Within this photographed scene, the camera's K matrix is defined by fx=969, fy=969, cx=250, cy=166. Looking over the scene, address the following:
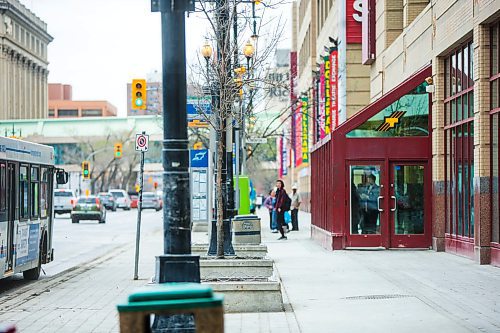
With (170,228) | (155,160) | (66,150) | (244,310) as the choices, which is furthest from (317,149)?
(155,160)

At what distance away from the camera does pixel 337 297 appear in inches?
566

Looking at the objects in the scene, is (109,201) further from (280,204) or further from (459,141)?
(459,141)

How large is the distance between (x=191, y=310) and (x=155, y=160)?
125 m

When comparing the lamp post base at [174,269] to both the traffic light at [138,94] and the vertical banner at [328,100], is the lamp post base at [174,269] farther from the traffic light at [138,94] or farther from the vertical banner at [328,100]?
the vertical banner at [328,100]

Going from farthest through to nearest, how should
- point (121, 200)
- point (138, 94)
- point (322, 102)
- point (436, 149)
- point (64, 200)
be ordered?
point (121, 200) < point (64, 200) < point (322, 102) < point (138, 94) < point (436, 149)

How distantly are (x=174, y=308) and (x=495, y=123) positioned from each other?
49.4 ft

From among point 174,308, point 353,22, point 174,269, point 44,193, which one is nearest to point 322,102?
point 353,22

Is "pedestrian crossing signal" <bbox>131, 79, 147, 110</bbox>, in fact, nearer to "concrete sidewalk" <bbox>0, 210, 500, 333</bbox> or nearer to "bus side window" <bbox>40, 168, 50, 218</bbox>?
"concrete sidewalk" <bbox>0, 210, 500, 333</bbox>

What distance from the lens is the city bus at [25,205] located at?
16328 millimetres

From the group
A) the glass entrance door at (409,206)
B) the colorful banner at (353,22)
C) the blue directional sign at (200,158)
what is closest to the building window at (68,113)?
the colorful banner at (353,22)

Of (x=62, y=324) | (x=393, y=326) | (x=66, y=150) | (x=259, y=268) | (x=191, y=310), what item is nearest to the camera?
(x=191, y=310)

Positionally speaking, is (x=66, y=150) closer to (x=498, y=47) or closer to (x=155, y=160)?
(x=155, y=160)

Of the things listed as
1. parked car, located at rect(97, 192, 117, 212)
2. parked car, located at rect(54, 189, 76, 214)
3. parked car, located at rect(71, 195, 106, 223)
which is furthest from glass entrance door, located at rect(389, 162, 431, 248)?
parked car, located at rect(97, 192, 117, 212)

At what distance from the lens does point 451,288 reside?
1553 cm
